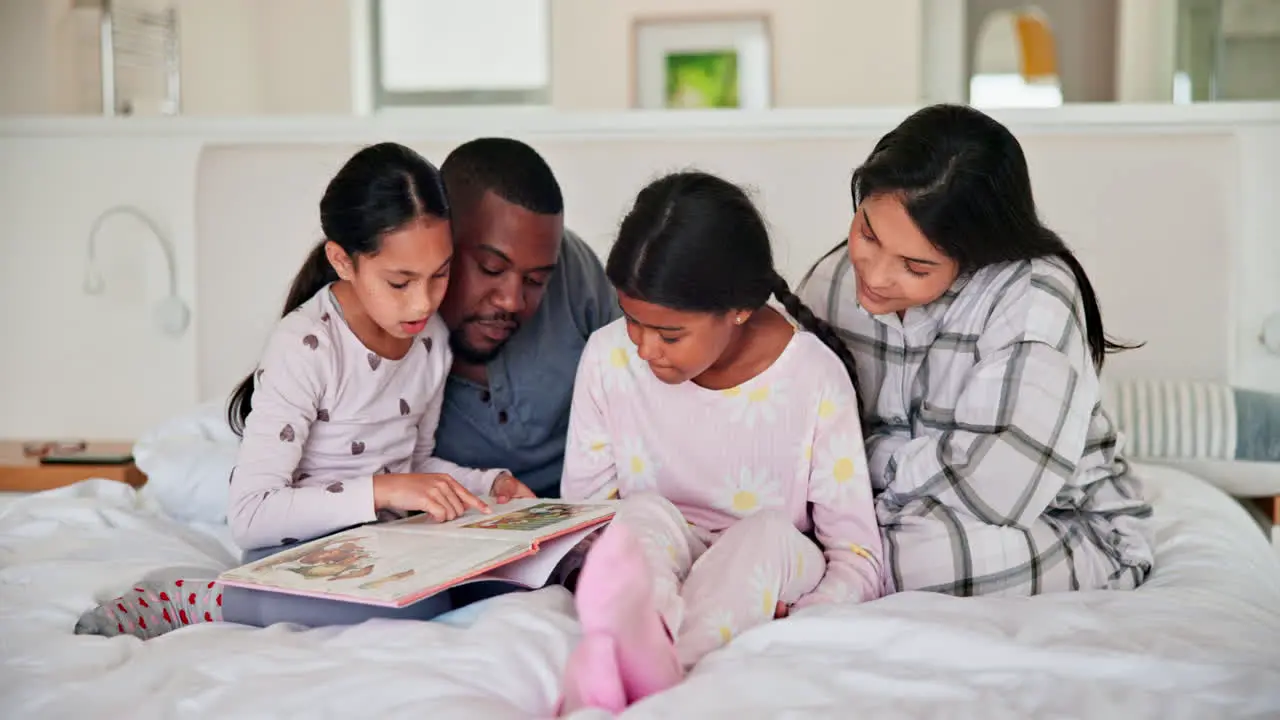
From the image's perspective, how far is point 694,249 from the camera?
4.29 feet

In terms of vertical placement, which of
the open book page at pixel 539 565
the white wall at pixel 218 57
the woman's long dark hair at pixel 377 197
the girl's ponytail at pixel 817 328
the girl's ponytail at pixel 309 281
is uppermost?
the white wall at pixel 218 57

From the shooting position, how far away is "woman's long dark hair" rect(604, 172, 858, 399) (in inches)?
51.2

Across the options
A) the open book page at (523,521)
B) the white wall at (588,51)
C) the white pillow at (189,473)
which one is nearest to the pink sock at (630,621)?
the open book page at (523,521)

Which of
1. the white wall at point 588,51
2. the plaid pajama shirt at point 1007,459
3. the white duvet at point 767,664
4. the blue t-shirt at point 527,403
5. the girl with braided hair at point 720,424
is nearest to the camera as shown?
the white duvet at point 767,664

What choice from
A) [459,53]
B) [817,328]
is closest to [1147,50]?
[459,53]

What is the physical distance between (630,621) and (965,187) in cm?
68

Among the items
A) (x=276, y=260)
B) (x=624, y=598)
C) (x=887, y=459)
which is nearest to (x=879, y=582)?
(x=887, y=459)

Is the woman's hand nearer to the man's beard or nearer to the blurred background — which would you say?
the man's beard

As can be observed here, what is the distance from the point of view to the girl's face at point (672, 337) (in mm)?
1305

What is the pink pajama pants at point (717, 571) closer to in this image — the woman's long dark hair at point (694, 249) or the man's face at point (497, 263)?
the woman's long dark hair at point (694, 249)

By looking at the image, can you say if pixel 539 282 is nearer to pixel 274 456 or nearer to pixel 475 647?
pixel 274 456

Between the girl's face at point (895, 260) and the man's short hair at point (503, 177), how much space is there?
0.41 metres

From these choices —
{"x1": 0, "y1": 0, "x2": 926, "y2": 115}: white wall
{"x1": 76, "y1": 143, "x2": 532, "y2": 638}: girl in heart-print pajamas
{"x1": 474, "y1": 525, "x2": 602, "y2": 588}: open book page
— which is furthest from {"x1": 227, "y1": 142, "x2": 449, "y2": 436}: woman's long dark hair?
{"x1": 0, "y1": 0, "x2": 926, "y2": 115}: white wall

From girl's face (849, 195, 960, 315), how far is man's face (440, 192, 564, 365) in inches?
15.9
